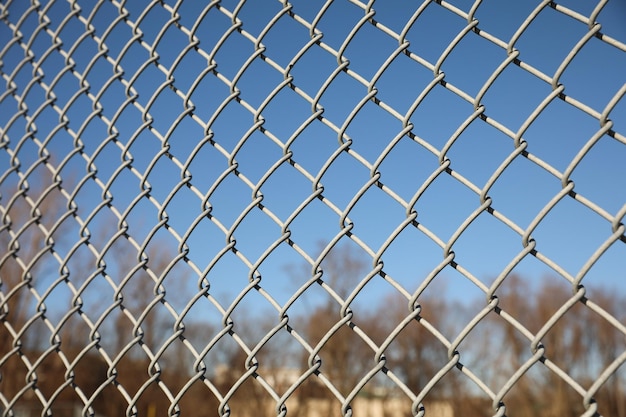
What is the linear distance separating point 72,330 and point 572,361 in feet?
49.5

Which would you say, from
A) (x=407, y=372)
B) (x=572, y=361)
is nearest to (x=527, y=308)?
(x=572, y=361)

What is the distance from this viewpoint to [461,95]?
3.90ft

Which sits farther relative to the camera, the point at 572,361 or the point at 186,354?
the point at 572,361

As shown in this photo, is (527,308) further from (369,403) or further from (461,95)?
(461,95)

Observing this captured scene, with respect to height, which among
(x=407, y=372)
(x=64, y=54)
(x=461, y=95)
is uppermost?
(x=461, y=95)

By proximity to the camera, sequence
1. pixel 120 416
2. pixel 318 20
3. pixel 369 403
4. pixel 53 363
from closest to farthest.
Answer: pixel 318 20
pixel 53 363
pixel 120 416
pixel 369 403

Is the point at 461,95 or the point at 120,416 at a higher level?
the point at 461,95

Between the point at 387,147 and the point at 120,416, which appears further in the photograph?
the point at 120,416

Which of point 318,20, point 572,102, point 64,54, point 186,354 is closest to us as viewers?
point 572,102

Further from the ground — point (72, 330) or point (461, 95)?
point (461, 95)

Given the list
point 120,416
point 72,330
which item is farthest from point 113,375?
point 120,416

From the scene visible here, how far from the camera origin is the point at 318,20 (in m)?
1.46

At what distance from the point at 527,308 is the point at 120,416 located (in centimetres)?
1419

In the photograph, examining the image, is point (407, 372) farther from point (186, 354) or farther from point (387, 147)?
point (387, 147)
